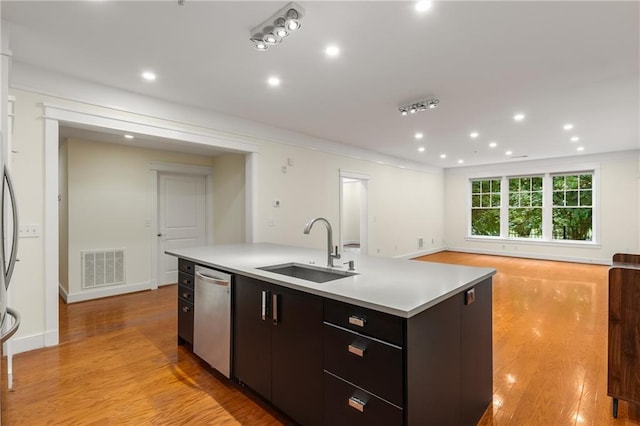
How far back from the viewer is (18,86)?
2.81m

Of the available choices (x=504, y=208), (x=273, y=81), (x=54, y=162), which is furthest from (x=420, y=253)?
(x=54, y=162)

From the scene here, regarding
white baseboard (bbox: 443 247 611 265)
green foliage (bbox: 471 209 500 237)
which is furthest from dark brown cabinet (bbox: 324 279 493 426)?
green foliage (bbox: 471 209 500 237)

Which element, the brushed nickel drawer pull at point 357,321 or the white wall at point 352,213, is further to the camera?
the white wall at point 352,213

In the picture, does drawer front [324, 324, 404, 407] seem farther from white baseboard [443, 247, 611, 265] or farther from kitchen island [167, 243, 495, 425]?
white baseboard [443, 247, 611, 265]

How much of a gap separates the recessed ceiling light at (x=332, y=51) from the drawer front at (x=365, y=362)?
2.12 m

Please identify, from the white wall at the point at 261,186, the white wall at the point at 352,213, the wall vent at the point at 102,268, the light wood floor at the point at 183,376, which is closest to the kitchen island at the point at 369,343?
the light wood floor at the point at 183,376

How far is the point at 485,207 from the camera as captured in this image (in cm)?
914

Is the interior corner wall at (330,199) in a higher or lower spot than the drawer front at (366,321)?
higher

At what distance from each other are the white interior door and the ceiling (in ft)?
6.88

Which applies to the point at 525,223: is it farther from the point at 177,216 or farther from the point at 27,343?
the point at 27,343

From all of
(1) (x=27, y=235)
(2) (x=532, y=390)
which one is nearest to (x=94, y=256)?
(1) (x=27, y=235)

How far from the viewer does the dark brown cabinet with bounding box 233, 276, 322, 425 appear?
172 centimetres

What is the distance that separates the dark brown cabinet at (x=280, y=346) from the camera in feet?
5.65

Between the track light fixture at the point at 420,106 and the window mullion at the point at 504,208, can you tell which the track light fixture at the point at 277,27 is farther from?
the window mullion at the point at 504,208
